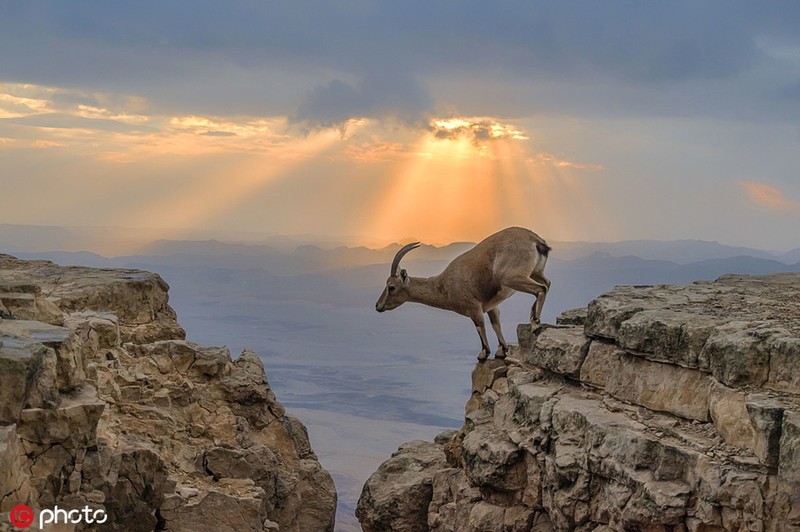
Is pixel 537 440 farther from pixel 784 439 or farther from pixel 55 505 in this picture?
pixel 55 505

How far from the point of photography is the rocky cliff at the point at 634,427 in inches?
450

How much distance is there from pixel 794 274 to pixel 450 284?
7.43m

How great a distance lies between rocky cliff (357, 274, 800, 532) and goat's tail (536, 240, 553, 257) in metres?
1.44

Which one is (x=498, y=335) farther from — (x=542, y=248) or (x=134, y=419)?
(x=134, y=419)

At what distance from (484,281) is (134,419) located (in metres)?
7.91

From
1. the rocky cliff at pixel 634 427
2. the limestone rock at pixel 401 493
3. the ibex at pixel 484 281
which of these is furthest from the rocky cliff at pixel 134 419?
the ibex at pixel 484 281

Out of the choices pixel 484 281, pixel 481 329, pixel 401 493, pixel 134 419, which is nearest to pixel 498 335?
pixel 481 329

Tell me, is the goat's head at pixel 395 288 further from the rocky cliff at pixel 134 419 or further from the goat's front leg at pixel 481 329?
the rocky cliff at pixel 134 419

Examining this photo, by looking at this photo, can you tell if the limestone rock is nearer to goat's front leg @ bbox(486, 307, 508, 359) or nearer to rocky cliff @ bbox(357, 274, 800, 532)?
rocky cliff @ bbox(357, 274, 800, 532)

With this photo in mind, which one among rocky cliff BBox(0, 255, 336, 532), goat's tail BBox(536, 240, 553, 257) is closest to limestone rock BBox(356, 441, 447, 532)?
rocky cliff BBox(0, 255, 336, 532)

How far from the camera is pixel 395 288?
2102cm

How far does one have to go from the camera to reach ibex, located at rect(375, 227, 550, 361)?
Result: 18641mm

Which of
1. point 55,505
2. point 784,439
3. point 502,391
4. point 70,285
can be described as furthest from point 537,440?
point 70,285

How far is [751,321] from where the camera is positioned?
1347 centimetres
